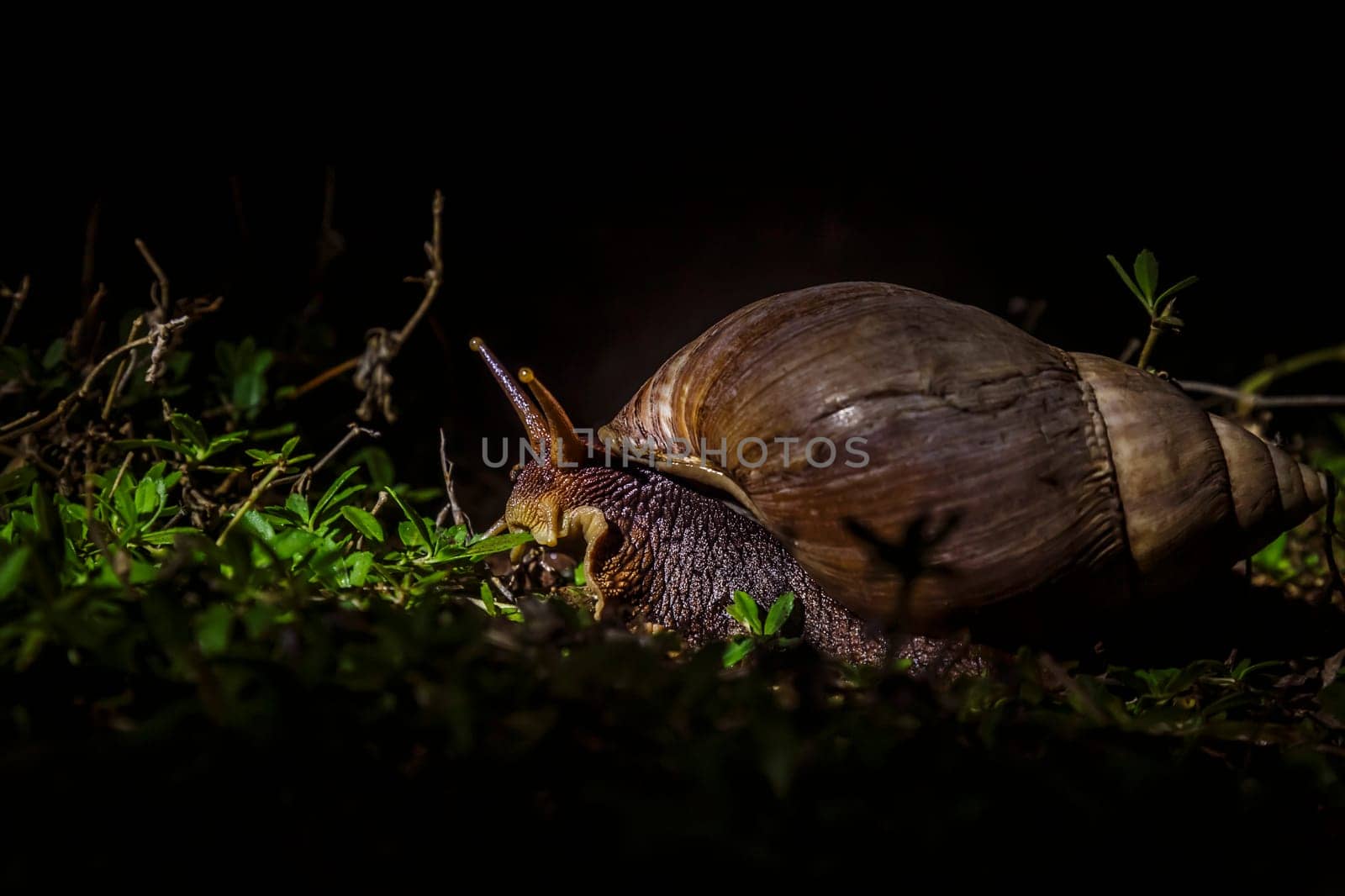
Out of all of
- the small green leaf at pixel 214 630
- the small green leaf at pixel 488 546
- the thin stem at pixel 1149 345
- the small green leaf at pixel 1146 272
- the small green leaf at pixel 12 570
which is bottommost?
the small green leaf at pixel 488 546

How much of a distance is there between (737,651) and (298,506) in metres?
0.99

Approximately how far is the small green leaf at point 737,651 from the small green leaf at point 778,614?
0.14 metres

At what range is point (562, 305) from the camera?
10.7 ft

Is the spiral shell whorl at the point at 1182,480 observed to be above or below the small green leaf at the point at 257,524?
above

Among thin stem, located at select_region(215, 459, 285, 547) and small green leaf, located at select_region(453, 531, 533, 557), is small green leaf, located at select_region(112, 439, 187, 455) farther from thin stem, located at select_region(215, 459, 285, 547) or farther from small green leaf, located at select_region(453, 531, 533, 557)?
small green leaf, located at select_region(453, 531, 533, 557)

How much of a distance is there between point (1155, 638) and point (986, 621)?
518 mm

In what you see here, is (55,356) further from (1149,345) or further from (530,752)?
(1149,345)

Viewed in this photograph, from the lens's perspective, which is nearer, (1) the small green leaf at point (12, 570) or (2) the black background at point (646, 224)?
(1) the small green leaf at point (12, 570)

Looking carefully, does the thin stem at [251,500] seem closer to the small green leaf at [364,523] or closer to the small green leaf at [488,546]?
the small green leaf at [364,523]

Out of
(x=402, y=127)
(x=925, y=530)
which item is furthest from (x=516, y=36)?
(x=925, y=530)

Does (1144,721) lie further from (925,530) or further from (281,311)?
(281,311)

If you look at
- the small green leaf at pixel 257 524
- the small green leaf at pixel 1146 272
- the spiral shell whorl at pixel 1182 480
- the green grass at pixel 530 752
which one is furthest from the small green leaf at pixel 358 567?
the small green leaf at pixel 1146 272

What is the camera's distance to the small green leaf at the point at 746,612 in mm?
1757

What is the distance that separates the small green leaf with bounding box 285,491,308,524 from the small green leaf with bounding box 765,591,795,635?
1011 millimetres
